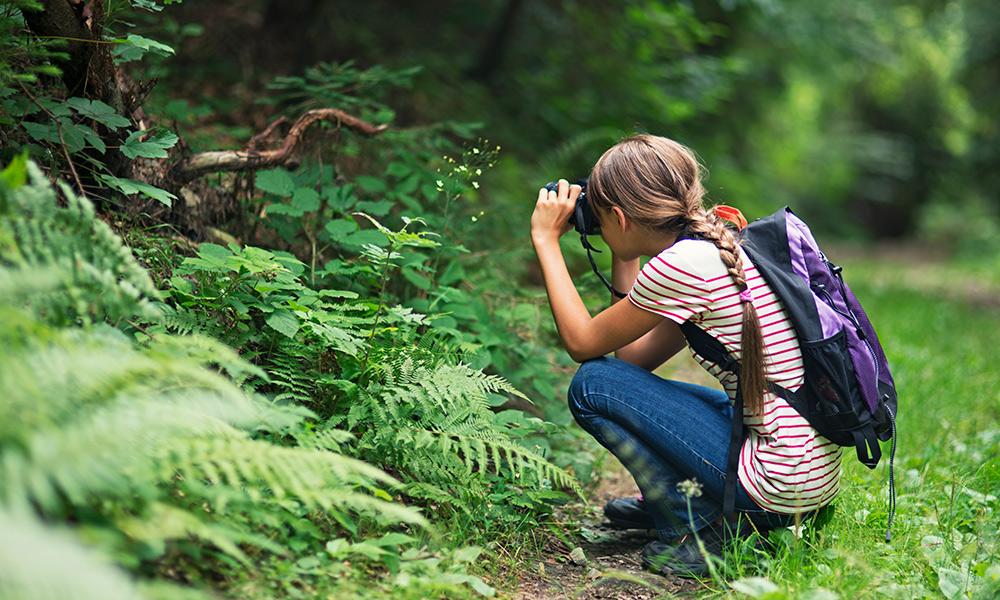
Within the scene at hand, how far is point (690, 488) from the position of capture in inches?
99.7

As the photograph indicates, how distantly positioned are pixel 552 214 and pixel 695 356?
25.5 inches

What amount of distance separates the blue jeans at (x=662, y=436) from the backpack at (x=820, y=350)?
2.9 inches

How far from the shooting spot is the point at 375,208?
325 centimetres

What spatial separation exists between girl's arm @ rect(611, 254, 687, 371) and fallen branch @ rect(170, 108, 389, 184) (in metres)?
1.30

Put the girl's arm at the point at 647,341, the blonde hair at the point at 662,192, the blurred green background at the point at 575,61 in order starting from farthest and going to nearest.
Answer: the blurred green background at the point at 575,61 → the girl's arm at the point at 647,341 → the blonde hair at the point at 662,192

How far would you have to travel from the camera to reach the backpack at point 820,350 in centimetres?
239

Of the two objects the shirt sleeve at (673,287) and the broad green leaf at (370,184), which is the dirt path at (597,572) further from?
the broad green leaf at (370,184)

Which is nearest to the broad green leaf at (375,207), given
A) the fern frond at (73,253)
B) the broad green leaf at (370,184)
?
the broad green leaf at (370,184)

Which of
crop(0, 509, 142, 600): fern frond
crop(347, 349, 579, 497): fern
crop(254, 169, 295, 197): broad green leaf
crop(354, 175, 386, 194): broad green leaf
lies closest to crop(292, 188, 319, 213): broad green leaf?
crop(254, 169, 295, 197): broad green leaf

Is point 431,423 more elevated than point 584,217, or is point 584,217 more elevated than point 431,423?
point 584,217

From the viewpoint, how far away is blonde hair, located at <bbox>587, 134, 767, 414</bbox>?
A: 8.08 feet

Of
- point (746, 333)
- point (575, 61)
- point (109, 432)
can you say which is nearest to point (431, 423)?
point (746, 333)

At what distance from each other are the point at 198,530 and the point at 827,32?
311 inches

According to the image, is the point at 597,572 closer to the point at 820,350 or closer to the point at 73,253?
the point at 820,350
